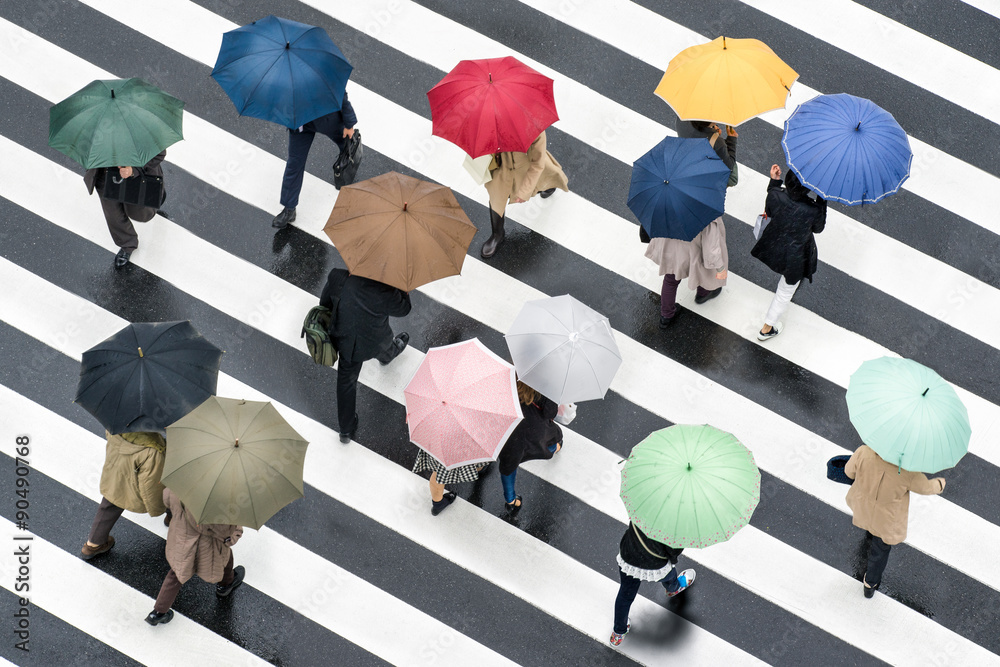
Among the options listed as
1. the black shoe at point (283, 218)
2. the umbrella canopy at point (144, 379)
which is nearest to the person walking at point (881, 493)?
the umbrella canopy at point (144, 379)

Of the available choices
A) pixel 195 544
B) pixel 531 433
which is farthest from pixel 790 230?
pixel 195 544

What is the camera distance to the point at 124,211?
9102 millimetres

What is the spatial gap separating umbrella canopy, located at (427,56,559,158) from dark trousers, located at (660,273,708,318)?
5.38ft

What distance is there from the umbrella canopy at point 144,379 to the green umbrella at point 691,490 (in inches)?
116

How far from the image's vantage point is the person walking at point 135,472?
731 cm

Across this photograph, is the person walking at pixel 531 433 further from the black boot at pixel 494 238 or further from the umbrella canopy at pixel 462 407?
the black boot at pixel 494 238

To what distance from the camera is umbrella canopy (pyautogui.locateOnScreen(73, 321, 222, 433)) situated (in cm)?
700

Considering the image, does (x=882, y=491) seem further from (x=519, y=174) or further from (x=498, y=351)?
(x=519, y=174)

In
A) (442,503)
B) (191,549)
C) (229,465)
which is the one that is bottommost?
(191,549)

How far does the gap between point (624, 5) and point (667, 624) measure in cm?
590

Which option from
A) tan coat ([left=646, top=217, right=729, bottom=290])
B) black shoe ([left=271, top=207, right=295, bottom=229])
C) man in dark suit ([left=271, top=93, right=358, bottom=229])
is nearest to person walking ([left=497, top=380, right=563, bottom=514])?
tan coat ([left=646, top=217, right=729, bottom=290])

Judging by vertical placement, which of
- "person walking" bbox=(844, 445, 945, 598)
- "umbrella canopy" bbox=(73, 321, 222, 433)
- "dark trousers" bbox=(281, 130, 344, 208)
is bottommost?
"umbrella canopy" bbox=(73, 321, 222, 433)

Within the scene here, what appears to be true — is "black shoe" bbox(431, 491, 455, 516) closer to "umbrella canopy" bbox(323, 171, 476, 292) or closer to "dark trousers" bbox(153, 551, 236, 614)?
"dark trousers" bbox(153, 551, 236, 614)

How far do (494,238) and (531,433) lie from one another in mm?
2364
